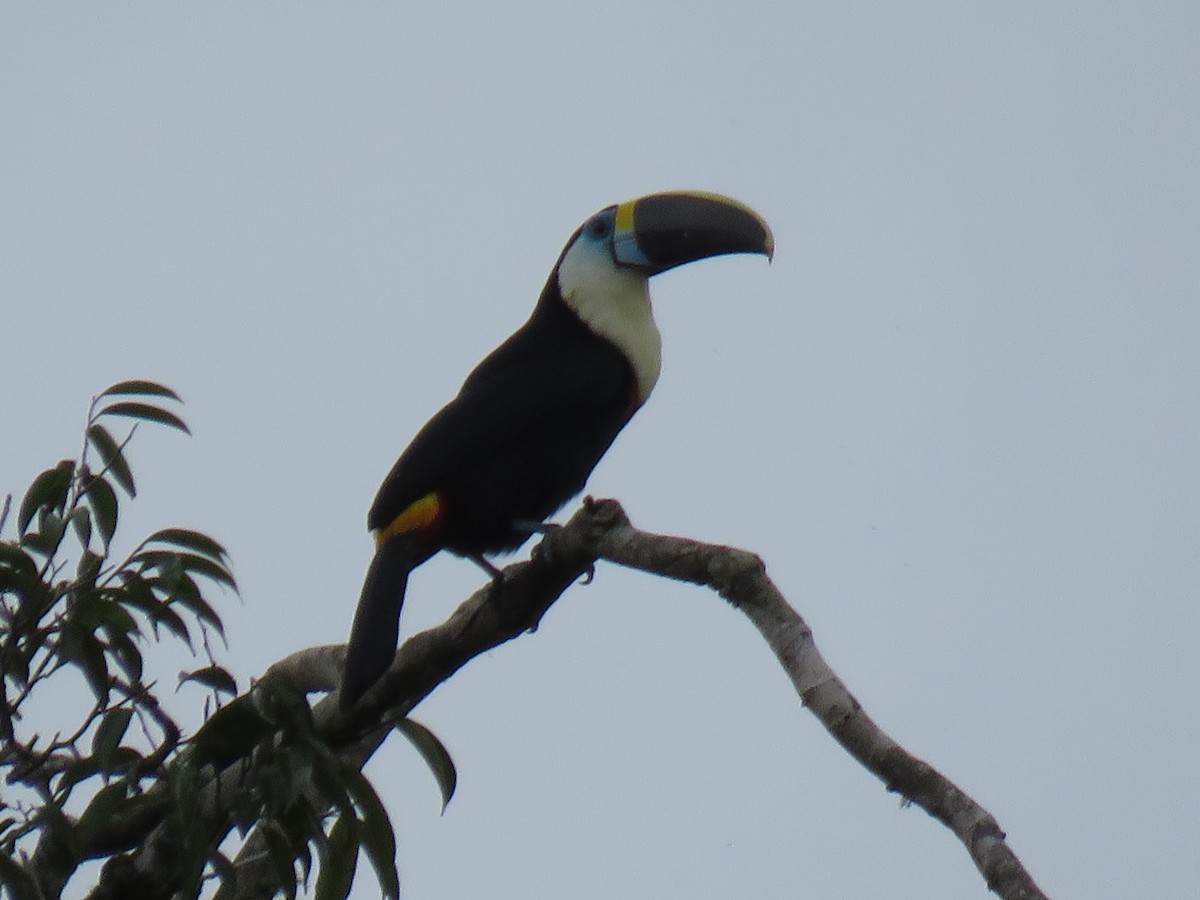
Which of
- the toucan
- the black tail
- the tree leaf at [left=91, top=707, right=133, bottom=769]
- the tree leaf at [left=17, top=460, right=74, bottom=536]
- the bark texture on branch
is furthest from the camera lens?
the toucan

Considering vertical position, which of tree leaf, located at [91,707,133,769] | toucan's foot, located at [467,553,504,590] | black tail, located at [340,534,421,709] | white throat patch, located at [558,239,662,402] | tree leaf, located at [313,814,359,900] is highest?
white throat patch, located at [558,239,662,402]

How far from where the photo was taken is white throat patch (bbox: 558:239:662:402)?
4902 millimetres

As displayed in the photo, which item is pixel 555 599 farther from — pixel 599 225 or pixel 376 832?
pixel 599 225

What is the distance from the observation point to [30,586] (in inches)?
115

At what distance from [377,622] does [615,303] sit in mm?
1730

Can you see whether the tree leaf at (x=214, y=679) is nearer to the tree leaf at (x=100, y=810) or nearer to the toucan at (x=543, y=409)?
the tree leaf at (x=100, y=810)

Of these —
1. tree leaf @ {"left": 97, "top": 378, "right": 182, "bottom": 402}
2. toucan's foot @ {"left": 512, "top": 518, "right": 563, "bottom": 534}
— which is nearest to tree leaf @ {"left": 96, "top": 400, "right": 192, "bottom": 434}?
tree leaf @ {"left": 97, "top": 378, "right": 182, "bottom": 402}

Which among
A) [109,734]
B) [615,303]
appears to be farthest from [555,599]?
[615,303]

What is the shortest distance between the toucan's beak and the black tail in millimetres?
1521

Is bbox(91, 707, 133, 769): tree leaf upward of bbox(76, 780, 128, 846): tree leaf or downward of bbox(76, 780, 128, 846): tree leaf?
upward

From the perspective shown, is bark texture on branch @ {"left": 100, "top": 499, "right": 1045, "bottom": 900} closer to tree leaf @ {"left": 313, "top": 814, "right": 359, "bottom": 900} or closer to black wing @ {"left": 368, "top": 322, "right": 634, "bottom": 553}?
tree leaf @ {"left": 313, "top": 814, "right": 359, "bottom": 900}

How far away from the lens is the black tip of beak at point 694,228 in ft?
17.2

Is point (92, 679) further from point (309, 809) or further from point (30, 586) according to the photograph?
point (309, 809)

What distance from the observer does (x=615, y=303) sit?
509 centimetres
